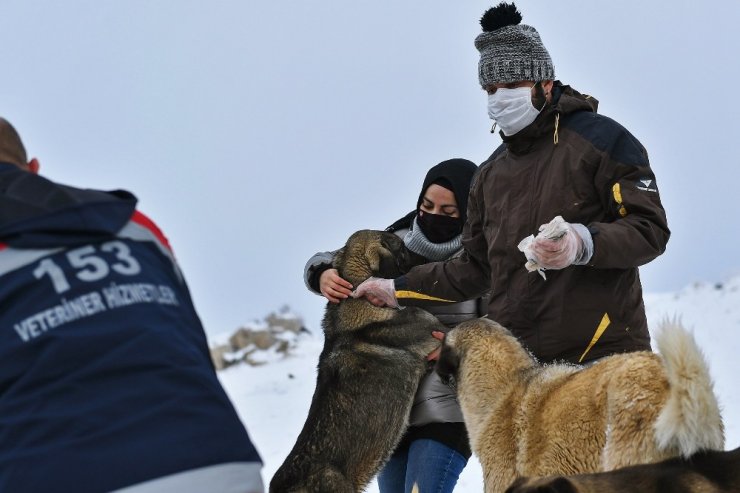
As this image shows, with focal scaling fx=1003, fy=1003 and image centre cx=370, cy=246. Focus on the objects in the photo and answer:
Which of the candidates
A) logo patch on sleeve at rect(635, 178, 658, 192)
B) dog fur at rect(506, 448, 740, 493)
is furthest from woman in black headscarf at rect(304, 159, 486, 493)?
dog fur at rect(506, 448, 740, 493)

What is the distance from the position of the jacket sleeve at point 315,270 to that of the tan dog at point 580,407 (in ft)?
4.64

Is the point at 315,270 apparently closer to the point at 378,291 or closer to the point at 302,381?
the point at 378,291

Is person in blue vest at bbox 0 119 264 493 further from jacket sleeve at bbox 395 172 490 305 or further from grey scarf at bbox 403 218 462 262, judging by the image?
grey scarf at bbox 403 218 462 262

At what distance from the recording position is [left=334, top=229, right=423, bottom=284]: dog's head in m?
5.28

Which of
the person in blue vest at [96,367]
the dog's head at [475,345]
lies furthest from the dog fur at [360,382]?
the person in blue vest at [96,367]

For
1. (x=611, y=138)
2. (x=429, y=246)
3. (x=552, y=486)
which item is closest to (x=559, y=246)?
(x=611, y=138)

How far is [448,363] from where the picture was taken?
13.5 ft

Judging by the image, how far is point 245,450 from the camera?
8.05 feet

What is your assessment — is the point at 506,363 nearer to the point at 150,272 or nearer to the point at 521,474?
the point at 521,474

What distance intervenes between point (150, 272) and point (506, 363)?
1.75 m

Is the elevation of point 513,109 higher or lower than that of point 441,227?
higher

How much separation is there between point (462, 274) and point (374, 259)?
2.92 ft

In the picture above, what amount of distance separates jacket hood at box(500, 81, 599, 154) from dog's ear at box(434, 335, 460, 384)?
Result: 853 millimetres

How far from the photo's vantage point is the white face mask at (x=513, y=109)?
13.0 feet
